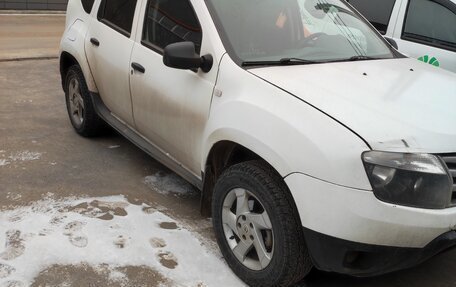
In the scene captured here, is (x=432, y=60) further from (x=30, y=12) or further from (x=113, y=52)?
(x=30, y=12)

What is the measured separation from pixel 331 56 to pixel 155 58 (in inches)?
47.5

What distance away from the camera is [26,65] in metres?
8.09

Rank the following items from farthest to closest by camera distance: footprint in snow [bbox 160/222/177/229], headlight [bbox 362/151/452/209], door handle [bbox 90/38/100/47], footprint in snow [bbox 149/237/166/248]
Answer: door handle [bbox 90/38/100/47] → footprint in snow [bbox 160/222/177/229] → footprint in snow [bbox 149/237/166/248] → headlight [bbox 362/151/452/209]

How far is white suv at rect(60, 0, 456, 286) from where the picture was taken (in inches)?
94.1

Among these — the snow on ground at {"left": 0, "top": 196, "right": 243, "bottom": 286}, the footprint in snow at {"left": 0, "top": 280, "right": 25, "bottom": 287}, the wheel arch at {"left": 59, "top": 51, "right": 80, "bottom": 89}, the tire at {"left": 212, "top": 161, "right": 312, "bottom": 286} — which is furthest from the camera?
the wheel arch at {"left": 59, "top": 51, "right": 80, "bottom": 89}

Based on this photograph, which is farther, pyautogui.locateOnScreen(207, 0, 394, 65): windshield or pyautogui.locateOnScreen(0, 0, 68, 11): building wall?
pyautogui.locateOnScreen(0, 0, 68, 11): building wall

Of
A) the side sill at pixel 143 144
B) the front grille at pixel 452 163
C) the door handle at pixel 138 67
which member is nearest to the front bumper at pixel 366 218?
the front grille at pixel 452 163

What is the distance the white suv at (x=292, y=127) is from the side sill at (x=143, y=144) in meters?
0.02

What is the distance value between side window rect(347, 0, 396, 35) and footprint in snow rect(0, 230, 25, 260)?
398 cm

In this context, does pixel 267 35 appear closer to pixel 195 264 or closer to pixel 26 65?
pixel 195 264

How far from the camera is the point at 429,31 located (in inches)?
200

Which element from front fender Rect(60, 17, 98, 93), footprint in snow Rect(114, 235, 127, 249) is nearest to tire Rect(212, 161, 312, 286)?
footprint in snow Rect(114, 235, 127, 249)

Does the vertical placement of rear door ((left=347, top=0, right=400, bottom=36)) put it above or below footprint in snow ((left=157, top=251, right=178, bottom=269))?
above

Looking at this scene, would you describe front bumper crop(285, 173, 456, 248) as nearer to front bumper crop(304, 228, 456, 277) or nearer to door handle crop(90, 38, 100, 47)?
front bumper crop(304, 228, 456, 277)
